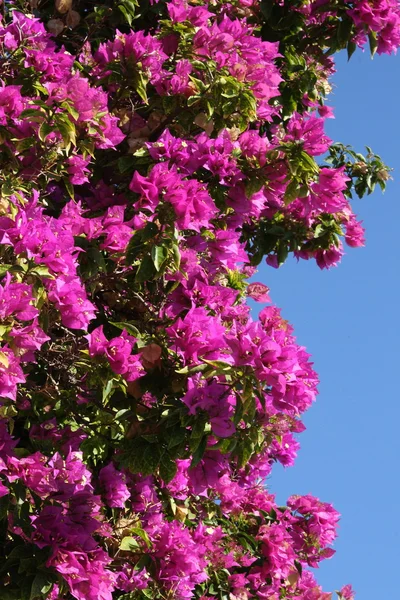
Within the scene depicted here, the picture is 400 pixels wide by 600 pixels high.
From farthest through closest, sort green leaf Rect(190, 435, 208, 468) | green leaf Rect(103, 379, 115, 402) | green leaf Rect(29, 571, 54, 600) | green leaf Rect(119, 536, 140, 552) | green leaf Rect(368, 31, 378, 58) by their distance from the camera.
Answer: green leaf Rect(368, 31, 378, 58), green leaf Rect(119, 536, 140, 552), green leaf Rect(29, 571, 54, 600), green leaf Rect(103, 379, 115, 402), green leaf Rect(190, 435, 208, 468)

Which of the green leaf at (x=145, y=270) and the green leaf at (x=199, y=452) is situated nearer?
the green leaf at (x=199, y=452)

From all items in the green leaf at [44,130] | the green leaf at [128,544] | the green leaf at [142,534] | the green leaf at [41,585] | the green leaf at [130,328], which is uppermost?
the green leaf at [44,130]

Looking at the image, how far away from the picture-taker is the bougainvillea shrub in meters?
3.28

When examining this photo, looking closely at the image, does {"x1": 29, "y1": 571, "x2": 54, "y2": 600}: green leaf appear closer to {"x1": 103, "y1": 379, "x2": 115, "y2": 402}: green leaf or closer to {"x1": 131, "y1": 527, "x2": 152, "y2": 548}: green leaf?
{"x1": 131, "y1": 527, "x2": 152, "y2": 548}: green leaf

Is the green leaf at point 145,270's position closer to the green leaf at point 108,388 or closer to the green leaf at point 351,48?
the green leaf at point 108,388

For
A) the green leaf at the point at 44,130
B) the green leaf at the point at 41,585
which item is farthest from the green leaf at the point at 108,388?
the green leaf at the point at 44,130

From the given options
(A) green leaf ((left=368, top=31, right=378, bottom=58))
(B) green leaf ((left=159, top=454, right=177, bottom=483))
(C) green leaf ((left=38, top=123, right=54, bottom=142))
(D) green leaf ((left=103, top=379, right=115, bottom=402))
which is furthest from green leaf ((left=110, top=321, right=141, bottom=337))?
Answer: (A) green leaf ((left=368, top=31, right=378, bottom=58))

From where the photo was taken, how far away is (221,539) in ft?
17.2

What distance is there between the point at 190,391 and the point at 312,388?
488 mm

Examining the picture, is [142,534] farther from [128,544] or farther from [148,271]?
[148,271]

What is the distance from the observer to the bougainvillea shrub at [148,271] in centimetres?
328

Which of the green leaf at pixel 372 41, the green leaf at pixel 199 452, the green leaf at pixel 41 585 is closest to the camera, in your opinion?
the green leaf at pixel 199 452

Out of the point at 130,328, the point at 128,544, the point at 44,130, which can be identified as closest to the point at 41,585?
the point at 128,544

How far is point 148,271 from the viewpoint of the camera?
11.3 ft
